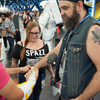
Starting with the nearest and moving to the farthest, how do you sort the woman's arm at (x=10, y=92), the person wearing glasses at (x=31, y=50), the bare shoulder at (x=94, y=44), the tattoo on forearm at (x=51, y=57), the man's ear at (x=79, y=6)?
the woman's arm at (x=10, y=92) < the bare shoulder at (x=94, y=44) < the man's ear at (x=79, y=6) < the tattoo on forearm at (x=51, y=57) < the person wearing glasses at (x=31, y=50)

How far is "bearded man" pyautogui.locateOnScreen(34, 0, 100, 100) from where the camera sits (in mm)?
873

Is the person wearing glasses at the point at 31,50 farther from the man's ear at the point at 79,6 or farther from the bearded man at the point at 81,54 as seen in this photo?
the man's ear at the point at 79,6

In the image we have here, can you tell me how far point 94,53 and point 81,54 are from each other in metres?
0.11

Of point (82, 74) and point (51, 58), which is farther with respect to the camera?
point (51, 58)

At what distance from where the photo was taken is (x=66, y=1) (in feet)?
3.26

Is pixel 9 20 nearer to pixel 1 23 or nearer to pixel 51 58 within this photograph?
pixel 1 23

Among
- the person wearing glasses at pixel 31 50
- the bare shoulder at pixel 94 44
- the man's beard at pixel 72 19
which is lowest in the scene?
the person wearing glasses at pixel 31 50

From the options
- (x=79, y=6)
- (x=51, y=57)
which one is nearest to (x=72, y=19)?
(x=79, y=6)

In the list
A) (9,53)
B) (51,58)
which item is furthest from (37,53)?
(9,53)

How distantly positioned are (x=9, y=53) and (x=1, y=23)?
4.22ft

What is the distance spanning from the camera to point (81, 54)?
3.06ft

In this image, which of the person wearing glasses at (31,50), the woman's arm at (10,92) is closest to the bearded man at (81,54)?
the woman's arm at (10,92)

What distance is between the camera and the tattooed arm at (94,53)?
0.86m

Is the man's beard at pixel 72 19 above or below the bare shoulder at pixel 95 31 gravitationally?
above
